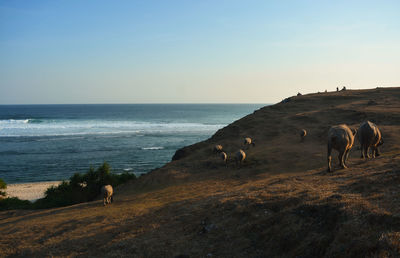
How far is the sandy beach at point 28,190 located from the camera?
3397 cm

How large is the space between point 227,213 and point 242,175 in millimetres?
10956

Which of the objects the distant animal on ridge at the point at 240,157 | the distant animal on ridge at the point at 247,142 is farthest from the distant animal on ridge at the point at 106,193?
the distant animal on ridge at the point at 247,142

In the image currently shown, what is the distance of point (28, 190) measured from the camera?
3675cm

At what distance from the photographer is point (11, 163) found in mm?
53344

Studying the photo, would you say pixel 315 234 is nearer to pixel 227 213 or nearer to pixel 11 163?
pixel 227 213

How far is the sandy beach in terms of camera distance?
34.0m

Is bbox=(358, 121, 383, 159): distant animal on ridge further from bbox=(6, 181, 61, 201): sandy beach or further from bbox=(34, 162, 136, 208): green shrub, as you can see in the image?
bbox=(6, 181, 61, 201): sandy beach

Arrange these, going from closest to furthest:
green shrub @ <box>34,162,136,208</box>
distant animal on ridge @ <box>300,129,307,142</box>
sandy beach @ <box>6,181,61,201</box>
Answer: green shrub @ <box>34,162,136,208</box> → distant animal on ridge @ <box>300,129,307,142</box> → sandy beach @ <box>6,181,61,201</box>

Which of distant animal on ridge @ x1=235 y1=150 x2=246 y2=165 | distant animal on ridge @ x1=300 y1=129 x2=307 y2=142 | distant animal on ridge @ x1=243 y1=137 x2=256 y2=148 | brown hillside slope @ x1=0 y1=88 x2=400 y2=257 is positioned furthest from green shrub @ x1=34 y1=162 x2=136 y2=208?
distant animal on ridge @ x1=300 y1=129 x2=307 y2=142

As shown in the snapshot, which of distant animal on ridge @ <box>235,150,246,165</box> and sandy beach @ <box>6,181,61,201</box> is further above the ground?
distant animal on ridge @ <box>235,150,246,165</box>

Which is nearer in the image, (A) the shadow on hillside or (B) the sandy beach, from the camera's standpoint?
(A) the shadow on hillside

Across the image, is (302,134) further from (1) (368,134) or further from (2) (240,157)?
(1) (368,134)

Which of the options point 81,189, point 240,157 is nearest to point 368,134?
point 240,157

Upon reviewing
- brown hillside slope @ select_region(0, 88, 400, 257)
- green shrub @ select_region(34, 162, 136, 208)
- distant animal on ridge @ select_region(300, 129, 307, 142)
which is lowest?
green shrub @ select_region(34, 162, 136, 208)
